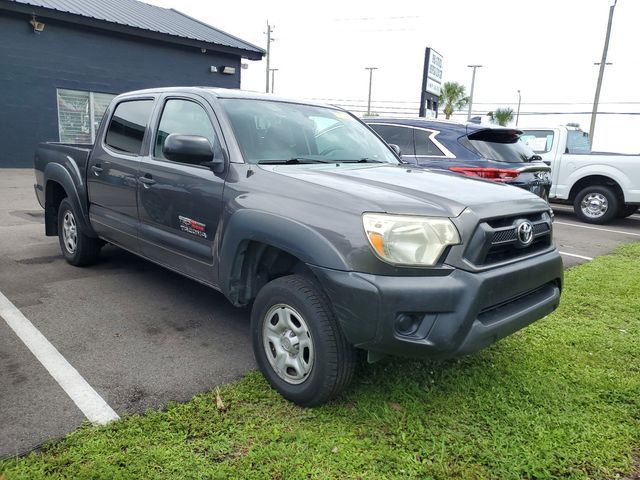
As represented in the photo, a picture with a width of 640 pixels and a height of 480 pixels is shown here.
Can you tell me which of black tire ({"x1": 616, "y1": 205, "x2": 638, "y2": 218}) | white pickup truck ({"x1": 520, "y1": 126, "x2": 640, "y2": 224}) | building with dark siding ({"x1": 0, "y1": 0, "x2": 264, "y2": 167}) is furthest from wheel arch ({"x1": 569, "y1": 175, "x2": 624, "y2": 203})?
building with dark siding ({"x1": 0, "y1": 0, "x2": 264, "y2": 167})

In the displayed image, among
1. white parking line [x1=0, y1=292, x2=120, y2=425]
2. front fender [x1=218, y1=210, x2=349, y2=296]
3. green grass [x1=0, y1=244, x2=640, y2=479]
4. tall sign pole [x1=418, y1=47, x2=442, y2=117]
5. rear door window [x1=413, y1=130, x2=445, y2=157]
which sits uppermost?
tall sign pole [x1=418, y1=47, x2=442, y2=117]

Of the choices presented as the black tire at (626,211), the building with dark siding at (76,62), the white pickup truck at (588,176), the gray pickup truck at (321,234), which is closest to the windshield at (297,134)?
the gray pickup truck at (321,234)

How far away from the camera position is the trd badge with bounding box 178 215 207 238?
345 centimetres

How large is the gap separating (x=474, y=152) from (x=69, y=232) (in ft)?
15.9

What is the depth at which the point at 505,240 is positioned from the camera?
275 cm

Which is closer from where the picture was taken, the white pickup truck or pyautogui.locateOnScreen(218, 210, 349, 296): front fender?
pyautogui.locateOnScreen(218, 210, 349, 296): front fender

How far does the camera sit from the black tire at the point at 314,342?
8.68ft

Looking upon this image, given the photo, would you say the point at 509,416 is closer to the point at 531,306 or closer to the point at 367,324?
the point at 531,306

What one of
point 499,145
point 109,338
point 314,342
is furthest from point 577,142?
point 109,338

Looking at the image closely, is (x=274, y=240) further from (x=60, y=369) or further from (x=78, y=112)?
(x=78, y=112)

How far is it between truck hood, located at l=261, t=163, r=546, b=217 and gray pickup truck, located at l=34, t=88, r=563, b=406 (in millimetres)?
12

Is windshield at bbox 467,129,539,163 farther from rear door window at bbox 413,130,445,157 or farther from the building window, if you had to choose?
the building window

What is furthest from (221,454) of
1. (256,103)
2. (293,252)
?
(256,103)

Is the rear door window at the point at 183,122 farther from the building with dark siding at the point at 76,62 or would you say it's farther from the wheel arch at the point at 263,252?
the building with dark siding at the point at 76,62
